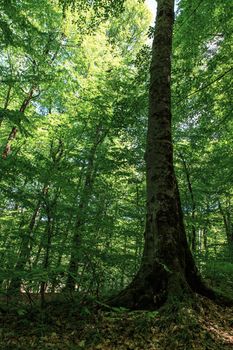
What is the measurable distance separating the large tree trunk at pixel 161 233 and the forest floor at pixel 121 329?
279mm

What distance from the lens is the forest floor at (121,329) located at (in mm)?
3361

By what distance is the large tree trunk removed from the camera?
13.5 ft

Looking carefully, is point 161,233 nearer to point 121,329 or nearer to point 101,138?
point 121,329

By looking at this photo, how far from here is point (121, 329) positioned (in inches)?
148

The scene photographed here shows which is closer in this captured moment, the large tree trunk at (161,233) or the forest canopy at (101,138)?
the large tree trunk at (161,233)

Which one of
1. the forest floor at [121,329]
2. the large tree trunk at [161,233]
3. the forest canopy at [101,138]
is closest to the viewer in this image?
the forest floor at [121,329]

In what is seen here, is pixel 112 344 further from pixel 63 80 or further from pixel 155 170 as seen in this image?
pixel 63 80

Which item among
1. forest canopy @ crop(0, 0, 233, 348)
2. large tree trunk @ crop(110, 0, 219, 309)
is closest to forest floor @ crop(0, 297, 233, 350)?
large tree trunk @ crop(110, 0, 219, 309)

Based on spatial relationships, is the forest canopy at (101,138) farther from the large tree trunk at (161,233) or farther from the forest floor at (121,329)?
the forest floor at (121,329)

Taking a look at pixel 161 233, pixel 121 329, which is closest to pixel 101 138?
pixel 161 233

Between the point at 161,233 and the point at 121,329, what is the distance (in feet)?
4.52

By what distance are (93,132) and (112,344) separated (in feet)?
27.3

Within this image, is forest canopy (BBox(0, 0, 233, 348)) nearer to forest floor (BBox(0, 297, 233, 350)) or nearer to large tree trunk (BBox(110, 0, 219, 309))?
large tree trunk (BBox(110, 0, 219, 309))

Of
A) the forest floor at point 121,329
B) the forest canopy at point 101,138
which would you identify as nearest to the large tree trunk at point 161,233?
the forest canopy at point 101,138
